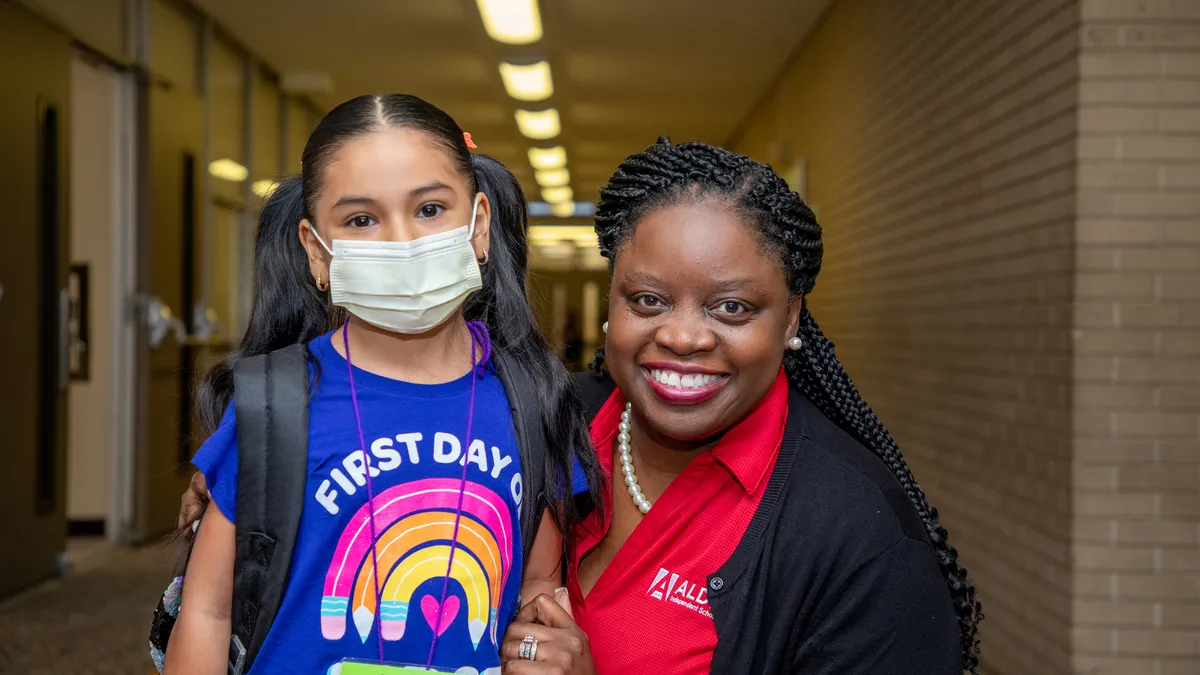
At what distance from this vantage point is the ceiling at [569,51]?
6.43 m

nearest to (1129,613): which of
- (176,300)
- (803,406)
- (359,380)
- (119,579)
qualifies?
(803,406)

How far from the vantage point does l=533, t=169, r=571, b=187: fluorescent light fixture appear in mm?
12398

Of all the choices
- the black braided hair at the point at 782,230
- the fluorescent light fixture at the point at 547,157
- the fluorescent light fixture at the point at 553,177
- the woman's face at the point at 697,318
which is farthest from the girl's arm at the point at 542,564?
the fluorescent light fixture at the point at 553,177

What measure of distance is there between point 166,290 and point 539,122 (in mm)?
3969

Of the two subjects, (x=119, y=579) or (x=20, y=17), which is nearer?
(x=20, y=17)

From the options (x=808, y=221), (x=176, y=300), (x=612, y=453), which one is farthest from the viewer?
(x=176, y=300)

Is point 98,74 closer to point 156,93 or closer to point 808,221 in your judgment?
point 156,93

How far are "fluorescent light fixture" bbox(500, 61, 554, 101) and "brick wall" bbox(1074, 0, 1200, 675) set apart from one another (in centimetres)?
469

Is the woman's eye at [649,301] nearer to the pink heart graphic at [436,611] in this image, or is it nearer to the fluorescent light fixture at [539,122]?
the pink heart graphic at [436,611]

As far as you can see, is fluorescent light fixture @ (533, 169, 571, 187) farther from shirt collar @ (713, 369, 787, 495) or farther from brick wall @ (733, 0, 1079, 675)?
shirt collar @ (713, 369, 787, 495)

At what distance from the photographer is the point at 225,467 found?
132 centimetres

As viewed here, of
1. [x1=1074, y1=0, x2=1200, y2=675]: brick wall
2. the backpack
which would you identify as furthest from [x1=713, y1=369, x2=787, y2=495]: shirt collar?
[x1=1074, y1=0, x2=1200, y2=675]: brick wall

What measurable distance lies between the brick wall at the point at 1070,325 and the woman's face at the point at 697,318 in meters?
1.83

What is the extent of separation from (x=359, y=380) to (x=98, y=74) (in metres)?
5.07
